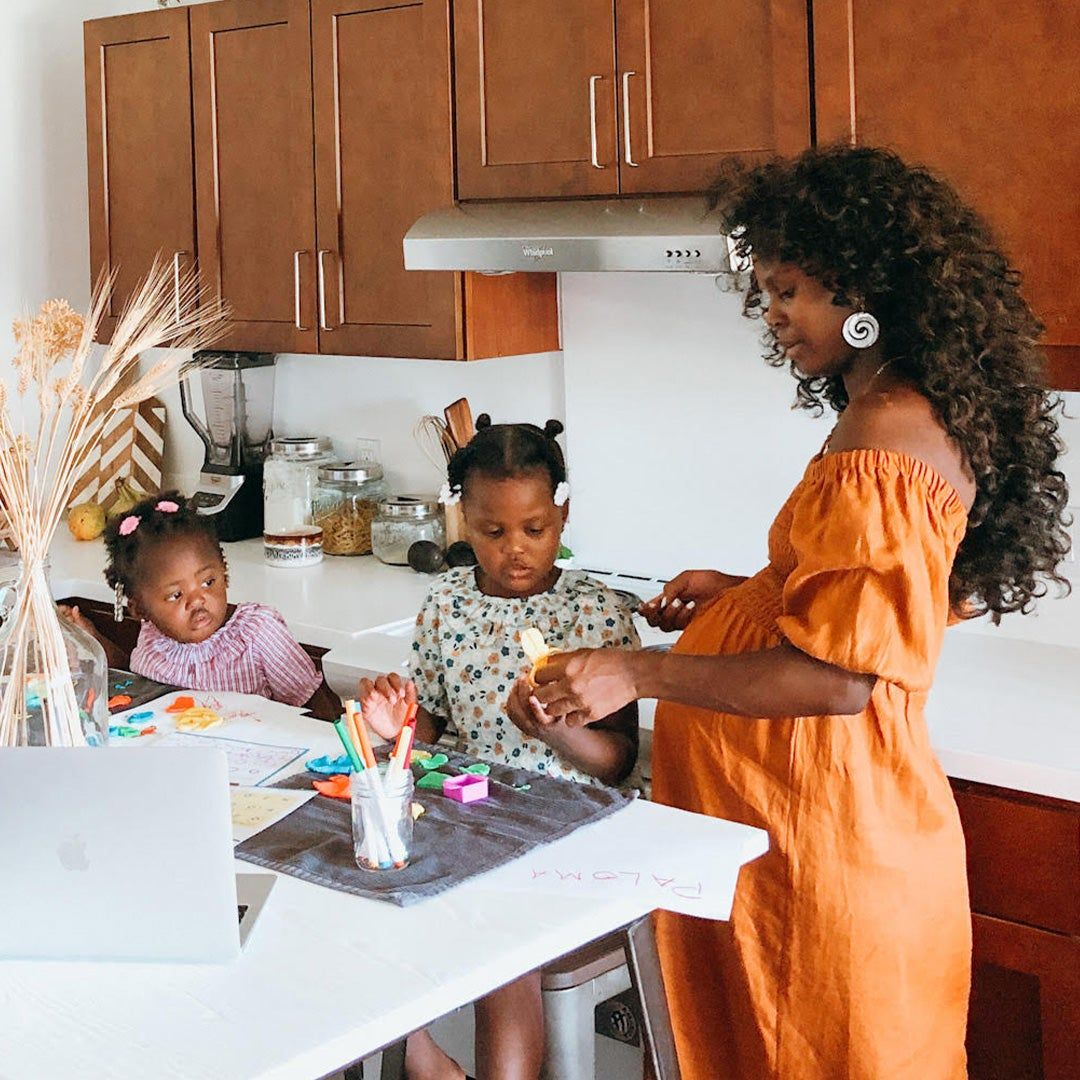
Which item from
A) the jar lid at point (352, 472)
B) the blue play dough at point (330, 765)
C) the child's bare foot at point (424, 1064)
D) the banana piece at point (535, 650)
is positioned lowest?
the child's bare foot at point (424, 1064)

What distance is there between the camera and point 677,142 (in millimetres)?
2600

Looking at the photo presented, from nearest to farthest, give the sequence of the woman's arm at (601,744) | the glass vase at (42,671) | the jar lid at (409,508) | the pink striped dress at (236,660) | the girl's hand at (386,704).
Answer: the glass vase at (42,671) → the girl's hand at (386,704) → the woman's arm at (601,744) → the pink striped dress at (236,660) → the jar lid at (409,508)

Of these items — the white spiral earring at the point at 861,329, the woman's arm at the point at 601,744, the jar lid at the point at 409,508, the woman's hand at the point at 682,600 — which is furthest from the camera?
the jar lid at the point at 409,508

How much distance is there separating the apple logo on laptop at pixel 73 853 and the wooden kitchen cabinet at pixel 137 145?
236 cm

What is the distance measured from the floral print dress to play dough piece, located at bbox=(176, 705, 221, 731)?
33 centimetres

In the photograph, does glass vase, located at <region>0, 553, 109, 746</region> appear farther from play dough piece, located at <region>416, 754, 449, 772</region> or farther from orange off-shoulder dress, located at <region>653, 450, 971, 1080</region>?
orange off-shoulder dress, located at <region>653, 450, 971, 1080</region>

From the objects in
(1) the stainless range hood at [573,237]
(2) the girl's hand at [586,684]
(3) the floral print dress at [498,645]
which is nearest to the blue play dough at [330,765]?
(2) the girl's hand at [586,684]

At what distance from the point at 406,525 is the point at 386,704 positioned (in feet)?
5.10

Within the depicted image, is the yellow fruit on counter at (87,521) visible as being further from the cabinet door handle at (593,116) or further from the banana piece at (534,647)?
the banana piece at (534,647)

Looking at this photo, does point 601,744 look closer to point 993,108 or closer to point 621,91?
point 993,108

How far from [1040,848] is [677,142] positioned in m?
1.24

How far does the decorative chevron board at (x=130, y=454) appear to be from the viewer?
4129mm

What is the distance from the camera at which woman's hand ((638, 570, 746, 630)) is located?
221 centimetres

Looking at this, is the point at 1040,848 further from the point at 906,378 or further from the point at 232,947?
the point at 232,947
